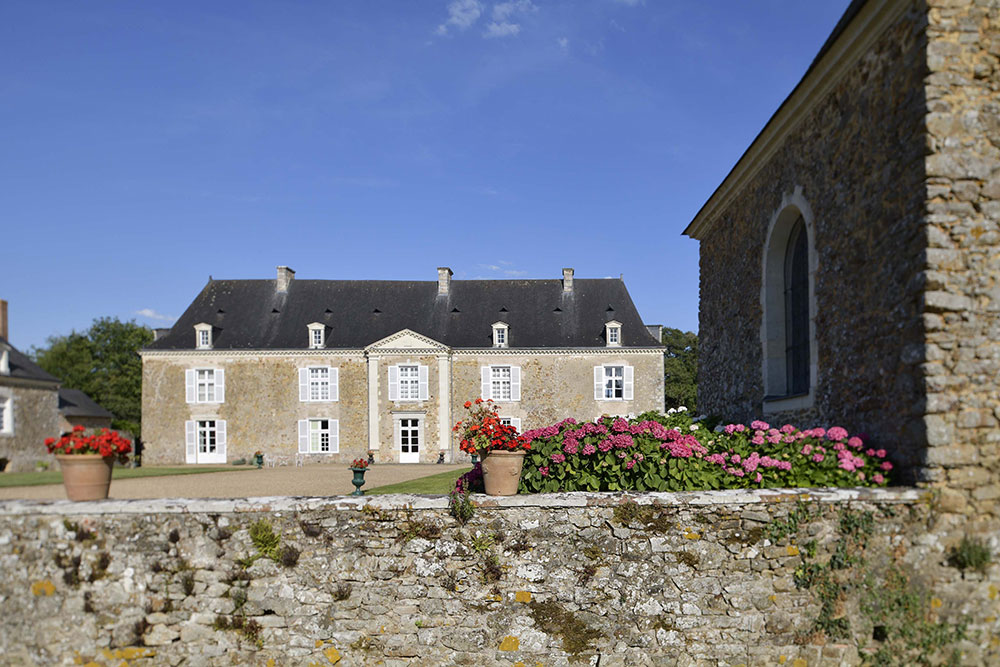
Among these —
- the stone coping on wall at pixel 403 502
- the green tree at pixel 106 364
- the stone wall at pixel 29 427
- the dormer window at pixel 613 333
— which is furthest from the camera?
the green tree at pixel 106 364

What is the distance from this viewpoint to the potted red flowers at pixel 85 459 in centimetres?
513

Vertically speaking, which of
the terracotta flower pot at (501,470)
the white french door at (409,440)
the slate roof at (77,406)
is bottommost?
the white french door at (409,440)

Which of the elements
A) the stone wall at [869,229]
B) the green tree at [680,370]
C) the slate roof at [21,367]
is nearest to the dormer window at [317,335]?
the slate roof at [21,367]

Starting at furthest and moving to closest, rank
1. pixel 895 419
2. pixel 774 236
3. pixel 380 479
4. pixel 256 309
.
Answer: pixel 256 309, pixel 380 479, pixel 774 236, pixel 895 419

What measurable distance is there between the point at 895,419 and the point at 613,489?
232 cm

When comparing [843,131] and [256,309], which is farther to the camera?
[256,309]

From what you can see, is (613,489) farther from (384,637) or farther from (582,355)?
(582,355)

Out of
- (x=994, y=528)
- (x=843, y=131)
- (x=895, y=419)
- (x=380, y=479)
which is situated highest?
(x=843, y=131)

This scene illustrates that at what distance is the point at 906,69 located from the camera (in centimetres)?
494

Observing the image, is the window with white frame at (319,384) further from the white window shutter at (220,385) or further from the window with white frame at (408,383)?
the white window shutter at (220,385)

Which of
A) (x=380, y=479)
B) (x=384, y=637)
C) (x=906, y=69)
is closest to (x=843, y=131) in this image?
(x=906, y=69)

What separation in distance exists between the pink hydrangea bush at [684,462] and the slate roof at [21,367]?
82.2ft

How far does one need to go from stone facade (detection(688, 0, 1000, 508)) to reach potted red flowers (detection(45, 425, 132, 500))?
6322 mm

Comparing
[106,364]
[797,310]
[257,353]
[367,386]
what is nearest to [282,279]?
[257,353]
